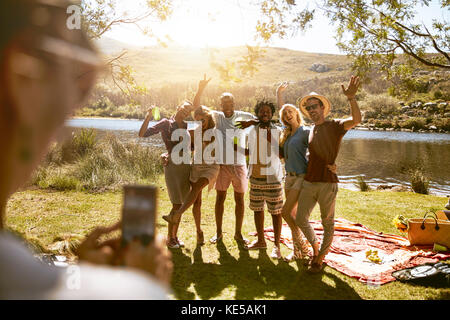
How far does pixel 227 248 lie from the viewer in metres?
5.70

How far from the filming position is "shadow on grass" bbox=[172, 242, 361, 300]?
163 inches

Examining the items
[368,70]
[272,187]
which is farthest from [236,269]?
[368,70]

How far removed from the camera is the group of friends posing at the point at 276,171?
4574mm

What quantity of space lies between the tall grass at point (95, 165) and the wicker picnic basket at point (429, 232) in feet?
25.0

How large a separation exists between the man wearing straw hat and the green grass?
1.76 feet

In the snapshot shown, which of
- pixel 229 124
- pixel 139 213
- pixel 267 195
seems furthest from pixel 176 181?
pixel 139 213

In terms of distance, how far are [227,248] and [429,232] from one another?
3592 mm

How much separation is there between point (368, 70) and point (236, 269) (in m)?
5.75

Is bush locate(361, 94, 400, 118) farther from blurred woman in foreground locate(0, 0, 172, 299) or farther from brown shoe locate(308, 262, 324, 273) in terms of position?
blurred woman in foreground locate(0, 0, 172, 299)

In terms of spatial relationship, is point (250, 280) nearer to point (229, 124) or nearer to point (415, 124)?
point (229, 124)

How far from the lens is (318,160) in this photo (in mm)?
4590

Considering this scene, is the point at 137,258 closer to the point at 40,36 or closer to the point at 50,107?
the point at 50,107

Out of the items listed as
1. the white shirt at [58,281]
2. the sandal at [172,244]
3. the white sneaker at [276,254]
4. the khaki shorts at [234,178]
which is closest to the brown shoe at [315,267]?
the white sneaker at [276,254]

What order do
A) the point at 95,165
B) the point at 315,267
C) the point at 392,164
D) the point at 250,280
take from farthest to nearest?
the point at 392,164
the point at 95,165
the point at 315,267
the point at 250,280
